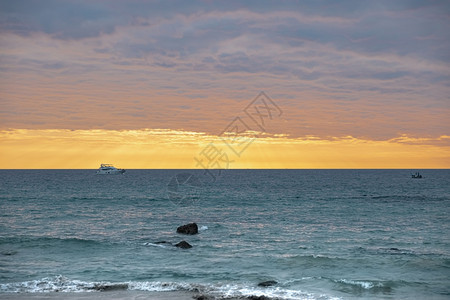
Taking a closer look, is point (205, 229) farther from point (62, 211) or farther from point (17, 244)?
point (62, 211)

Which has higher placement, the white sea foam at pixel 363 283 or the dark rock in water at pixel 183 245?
the dark rock in water at pixel 183 245

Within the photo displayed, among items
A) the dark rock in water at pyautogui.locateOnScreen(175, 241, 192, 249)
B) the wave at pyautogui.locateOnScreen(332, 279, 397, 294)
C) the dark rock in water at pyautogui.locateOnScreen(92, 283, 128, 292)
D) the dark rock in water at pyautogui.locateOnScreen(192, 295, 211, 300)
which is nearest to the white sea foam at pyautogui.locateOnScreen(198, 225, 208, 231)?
the dark rock in water at pyautogui.locateOnScreen(175, 241, 192, 249)

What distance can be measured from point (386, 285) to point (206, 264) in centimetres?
1253

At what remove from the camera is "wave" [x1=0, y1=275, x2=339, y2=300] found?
2262 cm

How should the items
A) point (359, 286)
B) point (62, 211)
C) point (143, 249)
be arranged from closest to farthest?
point (359, 286), point (143, 249), point (62, 211)

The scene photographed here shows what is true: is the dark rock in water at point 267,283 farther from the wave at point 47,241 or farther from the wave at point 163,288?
the wave at point 47,241

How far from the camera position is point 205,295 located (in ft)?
72.9

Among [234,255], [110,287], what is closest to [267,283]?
[234,255]

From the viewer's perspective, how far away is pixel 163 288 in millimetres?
23797

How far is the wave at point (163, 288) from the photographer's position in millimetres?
22625

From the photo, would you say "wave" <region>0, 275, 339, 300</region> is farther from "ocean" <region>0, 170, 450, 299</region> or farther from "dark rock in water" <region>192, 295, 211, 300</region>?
"dark rock in water" <region>192, 295, 211, 300</region>

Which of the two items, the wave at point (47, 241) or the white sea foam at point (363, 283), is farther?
the wave at point (47, 241)

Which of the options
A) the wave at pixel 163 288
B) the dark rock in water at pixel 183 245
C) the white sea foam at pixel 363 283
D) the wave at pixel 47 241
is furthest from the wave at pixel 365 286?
the wave at pixel 47 241

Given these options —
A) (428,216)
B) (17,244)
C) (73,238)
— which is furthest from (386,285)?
(428,216)
